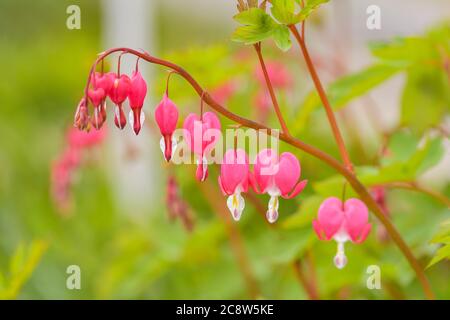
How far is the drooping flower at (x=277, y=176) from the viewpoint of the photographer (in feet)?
2.89

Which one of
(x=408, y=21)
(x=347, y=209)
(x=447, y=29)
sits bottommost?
(x=347, y=209)

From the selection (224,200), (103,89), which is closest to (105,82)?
(103,89)

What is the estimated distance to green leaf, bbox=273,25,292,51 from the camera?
0.87 metres

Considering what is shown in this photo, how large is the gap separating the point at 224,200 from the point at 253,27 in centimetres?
112

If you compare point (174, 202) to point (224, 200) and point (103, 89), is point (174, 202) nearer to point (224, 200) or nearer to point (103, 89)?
point (103, 89)

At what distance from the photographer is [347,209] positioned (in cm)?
96

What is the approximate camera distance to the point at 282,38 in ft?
2.88

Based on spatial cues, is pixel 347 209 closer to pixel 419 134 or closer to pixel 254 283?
pixel 419 134

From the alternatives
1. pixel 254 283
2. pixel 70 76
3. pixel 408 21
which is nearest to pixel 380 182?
pixel 254 283

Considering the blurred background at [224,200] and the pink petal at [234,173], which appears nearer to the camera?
the pink petal at [234,173]

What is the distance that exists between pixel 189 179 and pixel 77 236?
1.85 ft

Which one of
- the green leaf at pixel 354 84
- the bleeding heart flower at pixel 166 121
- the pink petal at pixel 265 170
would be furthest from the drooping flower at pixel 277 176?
the green leaf at pixel 354 84

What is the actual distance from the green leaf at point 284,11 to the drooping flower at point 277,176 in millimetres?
147

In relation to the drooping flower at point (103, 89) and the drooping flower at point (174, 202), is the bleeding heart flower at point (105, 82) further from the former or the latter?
the drooping flower at point (174, 202)
